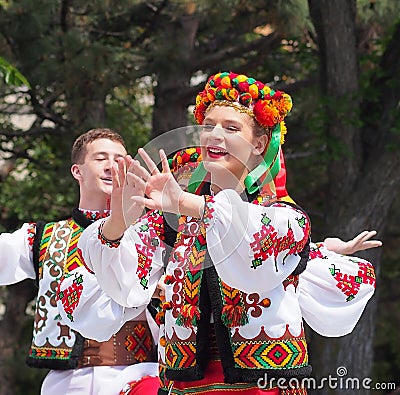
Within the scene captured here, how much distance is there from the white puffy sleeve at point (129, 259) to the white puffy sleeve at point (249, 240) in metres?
0.29

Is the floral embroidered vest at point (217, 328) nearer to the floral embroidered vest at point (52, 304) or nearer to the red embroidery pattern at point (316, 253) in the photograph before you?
the red embroidery pattern at point (316, 253)

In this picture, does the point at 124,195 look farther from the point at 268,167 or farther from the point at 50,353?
the point at 50,353

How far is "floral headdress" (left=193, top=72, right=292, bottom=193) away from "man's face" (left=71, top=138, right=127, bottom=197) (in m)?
0.92

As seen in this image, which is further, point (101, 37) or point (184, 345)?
point (101, 37)

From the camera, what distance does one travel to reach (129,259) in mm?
2727

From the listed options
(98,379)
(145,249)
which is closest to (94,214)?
(98,379)

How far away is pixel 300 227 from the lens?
8.63 ft

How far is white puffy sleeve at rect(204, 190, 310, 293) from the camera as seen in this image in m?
2.50

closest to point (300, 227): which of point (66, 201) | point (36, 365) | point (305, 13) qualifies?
point (36, 365)

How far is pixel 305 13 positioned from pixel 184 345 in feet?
13.0

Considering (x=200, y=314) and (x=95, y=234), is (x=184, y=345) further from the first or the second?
(x=95, y=234)

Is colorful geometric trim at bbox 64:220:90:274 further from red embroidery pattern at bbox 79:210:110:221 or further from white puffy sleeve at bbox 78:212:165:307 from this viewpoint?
white puffy sleeve at bbox 78:212:165:307

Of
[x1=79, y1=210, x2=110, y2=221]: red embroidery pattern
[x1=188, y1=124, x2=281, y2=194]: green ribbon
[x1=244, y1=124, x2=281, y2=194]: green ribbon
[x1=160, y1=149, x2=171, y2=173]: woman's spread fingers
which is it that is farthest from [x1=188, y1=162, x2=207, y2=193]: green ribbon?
[x1=79, y1=210, x2=110, y2=221]: red embroidery pattern

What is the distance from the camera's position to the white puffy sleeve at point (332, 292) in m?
2.97
